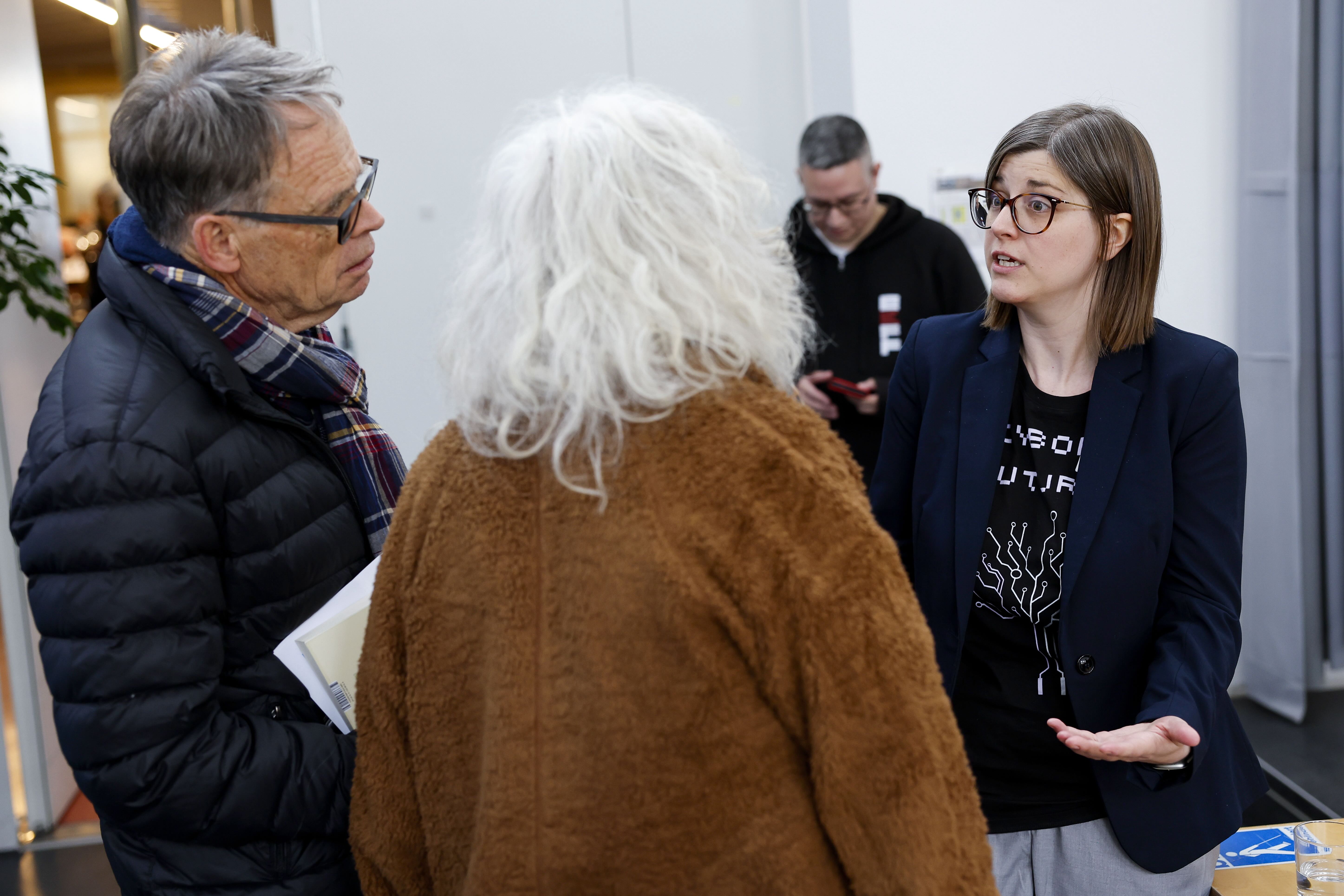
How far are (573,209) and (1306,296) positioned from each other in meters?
3.31

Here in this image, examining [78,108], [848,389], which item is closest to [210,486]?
[848,389]

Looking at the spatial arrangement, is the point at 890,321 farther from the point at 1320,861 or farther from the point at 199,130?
the point at 199,130

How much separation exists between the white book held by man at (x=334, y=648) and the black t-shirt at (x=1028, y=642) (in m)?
0.82

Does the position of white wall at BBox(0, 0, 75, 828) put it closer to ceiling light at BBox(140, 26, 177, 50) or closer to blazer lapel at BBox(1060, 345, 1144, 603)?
ceiling light at BBox(140, 26, 177, 50)

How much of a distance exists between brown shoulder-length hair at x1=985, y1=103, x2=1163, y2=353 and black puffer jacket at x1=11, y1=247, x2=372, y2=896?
1.05m

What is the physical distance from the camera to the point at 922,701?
2.72 feet

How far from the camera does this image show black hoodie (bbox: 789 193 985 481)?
9.33 ft

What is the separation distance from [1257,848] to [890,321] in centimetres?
170

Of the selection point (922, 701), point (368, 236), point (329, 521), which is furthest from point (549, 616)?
point (368, 236)

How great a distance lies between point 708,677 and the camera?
2.76 feet

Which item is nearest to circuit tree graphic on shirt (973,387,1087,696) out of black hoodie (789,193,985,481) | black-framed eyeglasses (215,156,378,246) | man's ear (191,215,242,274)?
black-framed eyeglasses (215,156,378,246)

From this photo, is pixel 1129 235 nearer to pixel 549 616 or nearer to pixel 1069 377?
pixel 1069 377

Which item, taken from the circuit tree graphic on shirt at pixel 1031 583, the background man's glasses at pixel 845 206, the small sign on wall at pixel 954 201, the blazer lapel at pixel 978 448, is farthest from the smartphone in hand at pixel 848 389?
the circuit tree graphic on shirt at pixel 1031 583

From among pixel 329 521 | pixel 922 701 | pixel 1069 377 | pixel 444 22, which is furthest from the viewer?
pixel 444 22
